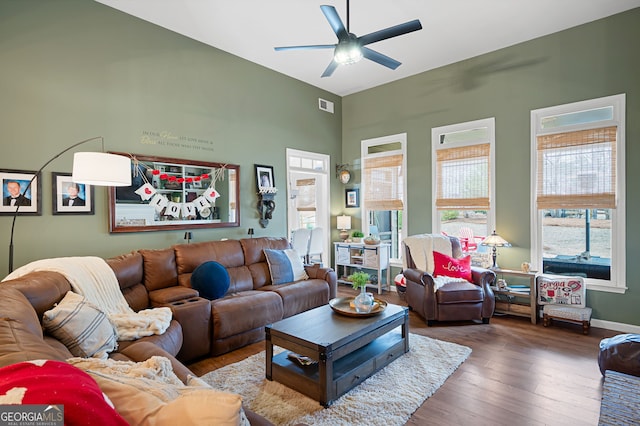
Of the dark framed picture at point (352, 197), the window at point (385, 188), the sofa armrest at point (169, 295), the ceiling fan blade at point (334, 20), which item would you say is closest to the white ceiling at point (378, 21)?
the ceiling fan blade at point (334, 20)

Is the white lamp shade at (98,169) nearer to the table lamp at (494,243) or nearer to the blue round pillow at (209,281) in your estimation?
the blue round pillow at (209,281)

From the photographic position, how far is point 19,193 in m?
3.03

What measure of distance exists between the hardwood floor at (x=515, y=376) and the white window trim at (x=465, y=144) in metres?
1.64

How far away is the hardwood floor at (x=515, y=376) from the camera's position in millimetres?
2248

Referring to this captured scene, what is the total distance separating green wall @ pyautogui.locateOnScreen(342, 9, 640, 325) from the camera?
3.77 metres

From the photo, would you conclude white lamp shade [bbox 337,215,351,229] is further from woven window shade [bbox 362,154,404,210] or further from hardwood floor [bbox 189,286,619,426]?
hardwood floor [bbox 189,286,619,426]

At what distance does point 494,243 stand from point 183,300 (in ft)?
12.8

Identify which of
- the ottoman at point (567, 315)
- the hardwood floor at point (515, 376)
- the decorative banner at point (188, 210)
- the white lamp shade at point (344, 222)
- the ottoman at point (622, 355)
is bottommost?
the hardwood floor at point (515, 376)

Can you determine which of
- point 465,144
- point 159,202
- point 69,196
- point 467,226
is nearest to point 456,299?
point 467,226

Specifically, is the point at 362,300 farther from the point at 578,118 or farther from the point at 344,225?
the point at 578,118

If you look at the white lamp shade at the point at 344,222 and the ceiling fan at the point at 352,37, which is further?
the white lamp shade at the point at 344,222

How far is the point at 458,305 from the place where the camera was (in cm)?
398

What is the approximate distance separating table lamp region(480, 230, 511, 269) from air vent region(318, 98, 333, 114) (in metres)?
3.62

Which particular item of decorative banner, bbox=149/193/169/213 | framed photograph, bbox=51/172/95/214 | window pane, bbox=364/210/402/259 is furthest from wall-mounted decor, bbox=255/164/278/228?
framed photograph, bbox=51/172/95/214
